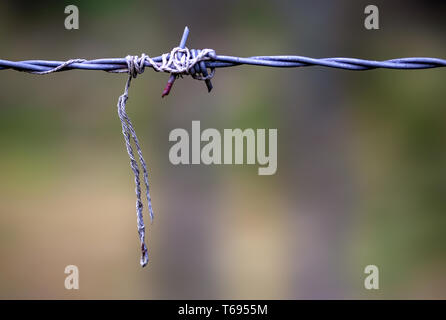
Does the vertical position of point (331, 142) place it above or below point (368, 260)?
above

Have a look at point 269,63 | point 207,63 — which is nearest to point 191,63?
point 207,63

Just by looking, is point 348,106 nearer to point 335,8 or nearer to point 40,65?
point 335,8

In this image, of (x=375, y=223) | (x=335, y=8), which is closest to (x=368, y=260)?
(x=375, y=223)

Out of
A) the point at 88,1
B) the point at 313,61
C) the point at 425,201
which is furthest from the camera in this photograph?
the point at 425,201

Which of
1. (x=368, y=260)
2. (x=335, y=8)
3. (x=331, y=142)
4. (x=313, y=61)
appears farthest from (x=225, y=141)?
(x=313, y=61)

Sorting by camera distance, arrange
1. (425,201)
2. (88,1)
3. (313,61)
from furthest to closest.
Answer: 1. (425,201)
2. (88,1)
3. (313,61)

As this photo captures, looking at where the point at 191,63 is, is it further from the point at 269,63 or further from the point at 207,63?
the point at 269,63

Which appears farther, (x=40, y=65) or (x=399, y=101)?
(x=399, y=101)

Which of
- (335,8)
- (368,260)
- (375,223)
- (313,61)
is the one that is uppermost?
(335,8)

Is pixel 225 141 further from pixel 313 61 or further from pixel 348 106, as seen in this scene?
pixel 313 61
